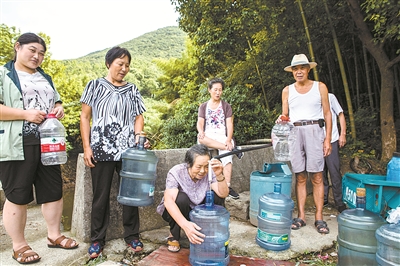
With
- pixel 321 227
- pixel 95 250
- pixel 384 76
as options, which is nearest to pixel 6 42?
pixel 95 250

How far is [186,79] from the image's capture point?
12758mm

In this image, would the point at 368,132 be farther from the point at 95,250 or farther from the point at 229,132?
the point at 95,250

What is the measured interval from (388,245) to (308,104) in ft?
5.44

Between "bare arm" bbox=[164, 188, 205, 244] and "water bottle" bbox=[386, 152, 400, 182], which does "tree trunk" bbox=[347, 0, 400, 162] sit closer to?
"water bottle" bbox=[386, 152, 400, 182]

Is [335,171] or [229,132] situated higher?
[229,132]

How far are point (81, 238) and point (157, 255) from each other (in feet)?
2.54

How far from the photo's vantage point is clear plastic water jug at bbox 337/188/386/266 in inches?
→ 91.5

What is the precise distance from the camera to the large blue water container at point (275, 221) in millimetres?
2838

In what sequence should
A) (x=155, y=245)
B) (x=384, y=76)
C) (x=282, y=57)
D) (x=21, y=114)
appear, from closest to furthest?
(x=21, y=114), (x=155, y=245), (x=384, y=76), (x=282, y=57)

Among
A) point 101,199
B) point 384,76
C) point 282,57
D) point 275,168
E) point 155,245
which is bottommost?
point 155,245

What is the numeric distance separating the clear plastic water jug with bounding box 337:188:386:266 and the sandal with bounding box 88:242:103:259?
2.09 metres

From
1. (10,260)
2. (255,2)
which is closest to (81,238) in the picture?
(10,260)

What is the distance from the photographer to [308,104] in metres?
3.31

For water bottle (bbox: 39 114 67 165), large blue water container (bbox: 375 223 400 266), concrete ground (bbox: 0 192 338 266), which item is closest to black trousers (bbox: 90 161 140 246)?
concrete ground (bbox: 0 192 338 266)
